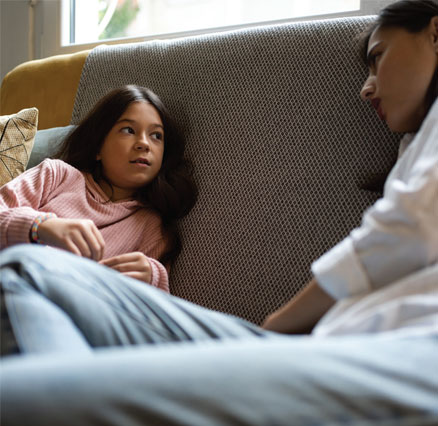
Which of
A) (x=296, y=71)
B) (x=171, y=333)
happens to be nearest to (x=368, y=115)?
(x=296, y=71)

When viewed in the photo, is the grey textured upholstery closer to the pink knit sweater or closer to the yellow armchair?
the pink knit sweater

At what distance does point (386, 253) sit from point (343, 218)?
17.1 inches

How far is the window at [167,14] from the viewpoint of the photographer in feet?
6.16

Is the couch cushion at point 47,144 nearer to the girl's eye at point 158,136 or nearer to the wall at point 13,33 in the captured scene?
the girl's eye at point 158,136

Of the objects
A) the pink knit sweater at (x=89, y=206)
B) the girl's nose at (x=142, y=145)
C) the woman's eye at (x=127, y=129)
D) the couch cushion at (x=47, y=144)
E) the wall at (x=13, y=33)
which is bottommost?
the pink knit sweater at (x=89, y=206)

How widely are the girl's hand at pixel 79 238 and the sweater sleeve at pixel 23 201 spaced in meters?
0.09

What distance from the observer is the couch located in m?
1.12

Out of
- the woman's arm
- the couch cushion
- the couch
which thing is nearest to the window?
the couch

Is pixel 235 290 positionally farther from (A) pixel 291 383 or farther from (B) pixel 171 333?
(A) pixel 291 383

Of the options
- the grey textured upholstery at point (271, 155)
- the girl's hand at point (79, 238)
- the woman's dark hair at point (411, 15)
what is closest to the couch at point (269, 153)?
the grey textured upholstery at point (271, 155)

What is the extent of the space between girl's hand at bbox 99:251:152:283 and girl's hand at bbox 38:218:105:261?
12 centimetres

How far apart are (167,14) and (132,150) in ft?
3.38

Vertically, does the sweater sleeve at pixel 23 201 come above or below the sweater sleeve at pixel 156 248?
above

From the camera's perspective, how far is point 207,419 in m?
0.39
